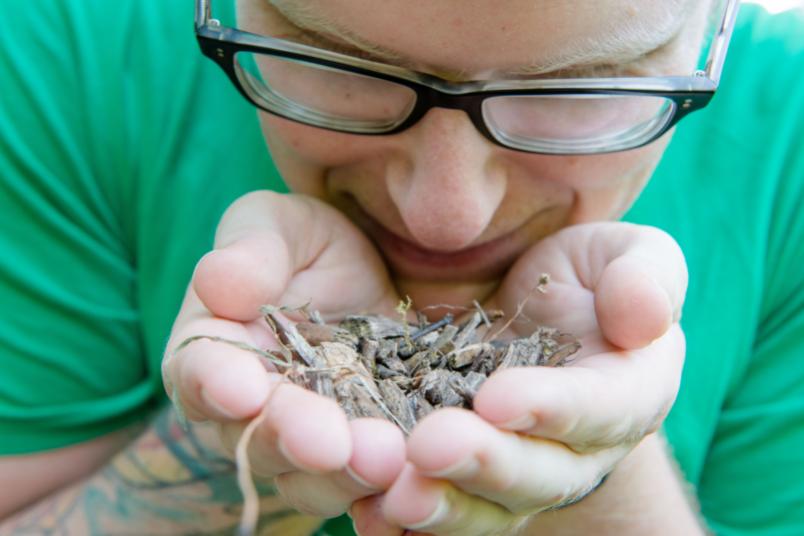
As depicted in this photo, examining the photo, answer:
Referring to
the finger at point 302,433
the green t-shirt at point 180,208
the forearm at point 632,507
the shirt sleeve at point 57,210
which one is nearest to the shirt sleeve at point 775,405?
the green t-shirt at point 180,208

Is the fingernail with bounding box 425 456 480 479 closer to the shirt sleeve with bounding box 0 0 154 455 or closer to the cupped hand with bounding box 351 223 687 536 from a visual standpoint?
the cupped hand with bounding box 351 223 687 536

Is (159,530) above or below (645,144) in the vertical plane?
below

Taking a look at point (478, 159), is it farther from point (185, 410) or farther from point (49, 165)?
point (49, 165)

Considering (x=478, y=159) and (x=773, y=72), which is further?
(x=773, y=72)

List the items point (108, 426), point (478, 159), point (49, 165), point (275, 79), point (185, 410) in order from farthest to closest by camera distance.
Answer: point (108, 426) < point (49, 165) < point (275, 79) < point (478, 159) < point (185, 410)

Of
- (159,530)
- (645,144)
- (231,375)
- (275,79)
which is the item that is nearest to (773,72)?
(645,144)

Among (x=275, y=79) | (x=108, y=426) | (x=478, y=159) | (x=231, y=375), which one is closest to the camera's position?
(x=231, y=375)
